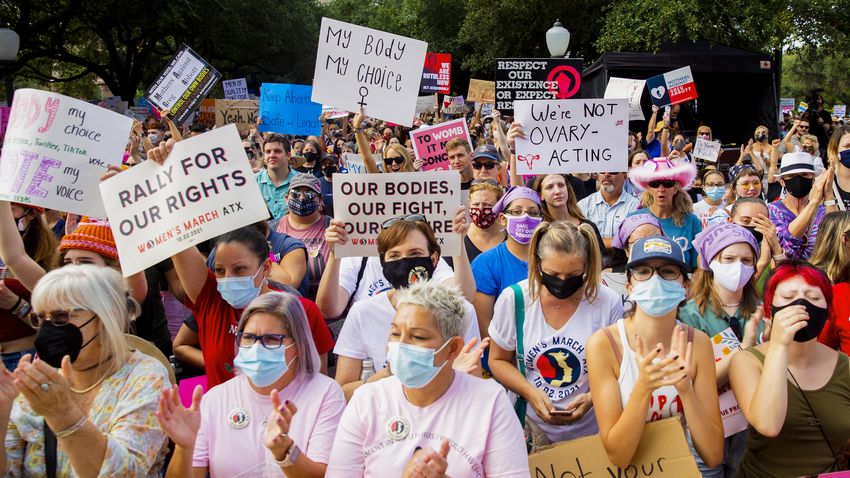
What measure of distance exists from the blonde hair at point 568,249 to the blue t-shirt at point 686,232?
6.88 ft

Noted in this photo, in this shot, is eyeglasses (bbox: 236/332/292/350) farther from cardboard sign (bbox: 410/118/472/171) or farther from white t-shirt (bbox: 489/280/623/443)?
cardboard sign (bbox: 410/118/472/171)

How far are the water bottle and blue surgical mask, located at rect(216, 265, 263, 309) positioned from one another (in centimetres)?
66

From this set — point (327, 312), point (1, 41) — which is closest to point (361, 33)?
point (327, 312)

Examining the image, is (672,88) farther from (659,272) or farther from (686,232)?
(659,272)

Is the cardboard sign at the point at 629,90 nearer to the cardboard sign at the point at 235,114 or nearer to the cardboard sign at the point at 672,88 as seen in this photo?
the cardboard sign at the point at 672,88

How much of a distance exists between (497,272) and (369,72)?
8.36 feet

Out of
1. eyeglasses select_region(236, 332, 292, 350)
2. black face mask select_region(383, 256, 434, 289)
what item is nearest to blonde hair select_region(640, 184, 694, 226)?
black face mask select_region(383, 256, 434, 289)

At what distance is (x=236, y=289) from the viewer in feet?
12.6

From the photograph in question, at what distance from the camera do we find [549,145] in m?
6.79

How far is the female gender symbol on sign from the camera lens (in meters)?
9.41

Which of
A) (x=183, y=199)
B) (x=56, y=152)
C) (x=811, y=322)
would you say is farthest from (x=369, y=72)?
(x=811, y=322)

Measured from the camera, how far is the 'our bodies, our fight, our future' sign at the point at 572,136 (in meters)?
6.77

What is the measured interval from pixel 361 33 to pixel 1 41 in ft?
32.2

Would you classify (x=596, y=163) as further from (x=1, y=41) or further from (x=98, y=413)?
(x=1, y=41)
